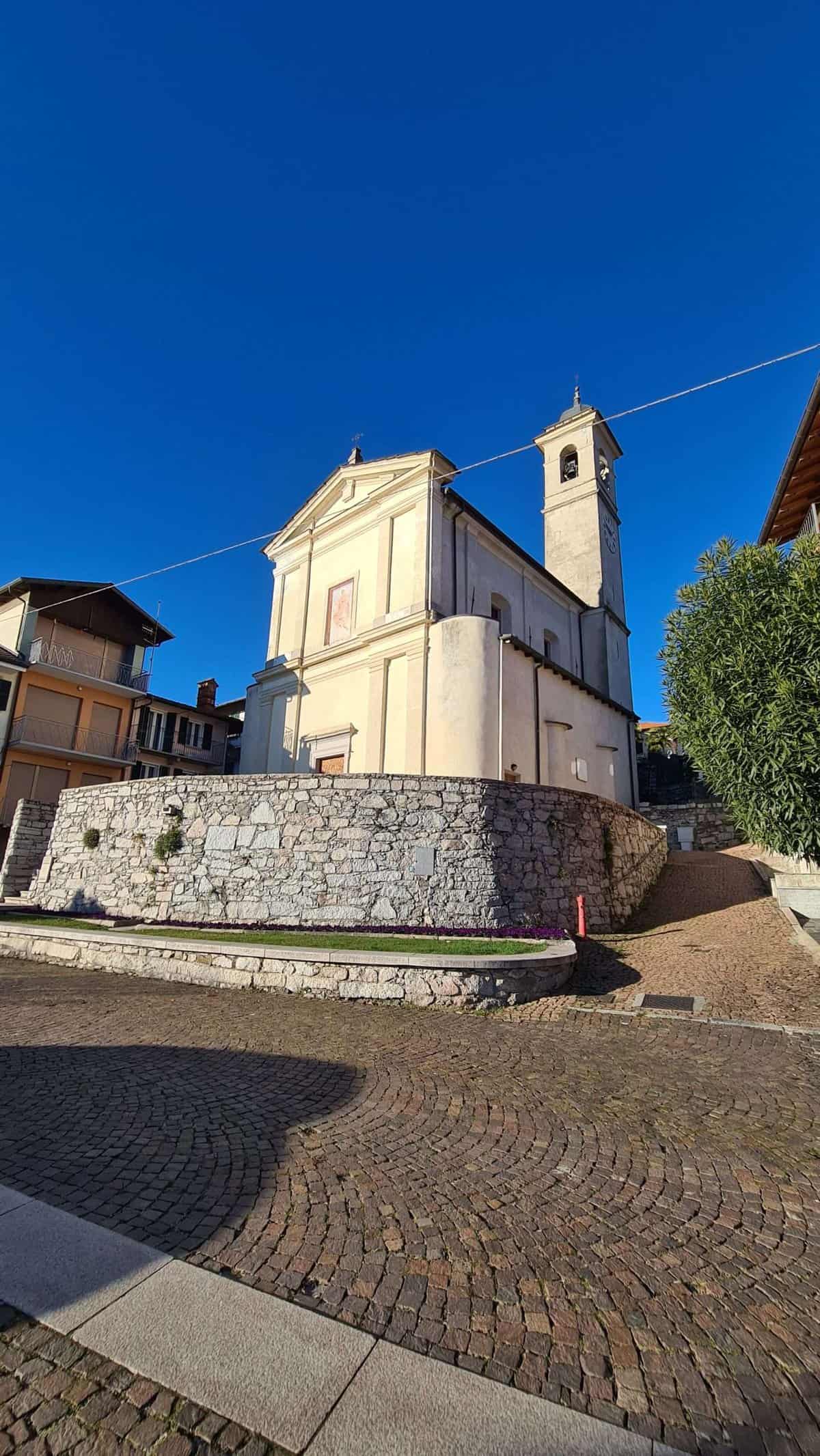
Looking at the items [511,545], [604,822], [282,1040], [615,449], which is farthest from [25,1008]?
[615,449]

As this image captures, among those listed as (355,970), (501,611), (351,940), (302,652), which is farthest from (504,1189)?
(501,611)

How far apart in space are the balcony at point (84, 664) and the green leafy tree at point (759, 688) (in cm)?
2386

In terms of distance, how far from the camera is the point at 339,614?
71.3 feet

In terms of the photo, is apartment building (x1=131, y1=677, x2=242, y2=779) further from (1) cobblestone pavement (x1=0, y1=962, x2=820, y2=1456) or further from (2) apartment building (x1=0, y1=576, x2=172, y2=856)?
(1) cobblestone pavement (x1=0, y1=962, x2=820, y2=1456)

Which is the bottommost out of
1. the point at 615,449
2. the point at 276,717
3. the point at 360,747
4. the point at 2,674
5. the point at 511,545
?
the point at 360,747

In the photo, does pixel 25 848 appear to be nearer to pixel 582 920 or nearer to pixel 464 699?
pixel 464 699

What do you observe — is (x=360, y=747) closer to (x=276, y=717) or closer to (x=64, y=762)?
(x=276, y=717)

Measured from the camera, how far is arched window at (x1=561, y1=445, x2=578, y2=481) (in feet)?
98.1

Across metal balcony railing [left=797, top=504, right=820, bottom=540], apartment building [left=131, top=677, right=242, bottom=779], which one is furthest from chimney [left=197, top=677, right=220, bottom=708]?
metal balcony railing [left=797, top=504, right=820, bottom=540]

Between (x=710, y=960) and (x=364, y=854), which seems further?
(x=364, y=854)

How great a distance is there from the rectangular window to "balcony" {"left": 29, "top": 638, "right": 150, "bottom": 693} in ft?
36.8

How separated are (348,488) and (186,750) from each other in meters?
16.1

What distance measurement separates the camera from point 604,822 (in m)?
14.0

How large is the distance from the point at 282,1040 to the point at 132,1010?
2430 mm
